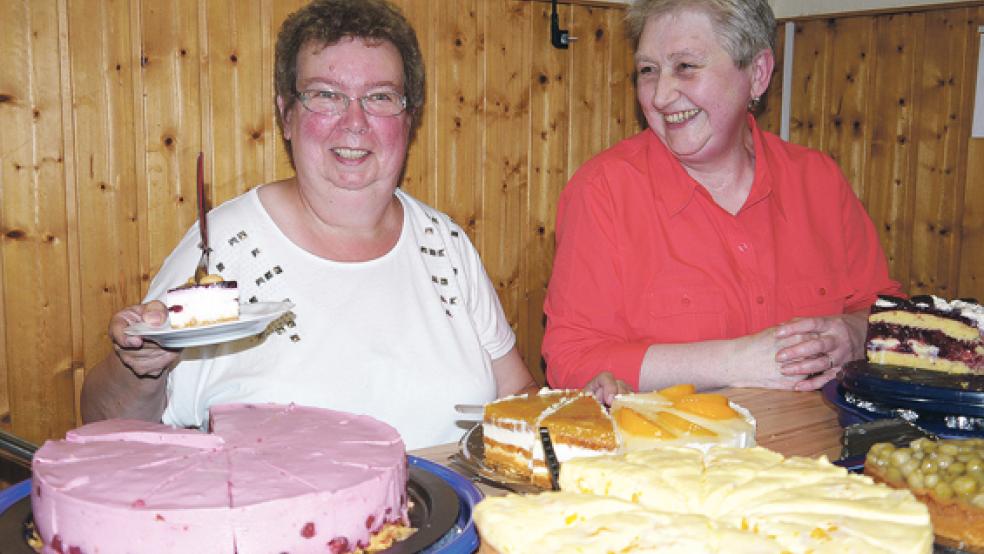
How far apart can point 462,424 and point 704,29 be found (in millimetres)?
1327

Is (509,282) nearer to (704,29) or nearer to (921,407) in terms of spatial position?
(704,29)

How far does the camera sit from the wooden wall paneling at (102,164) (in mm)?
3260

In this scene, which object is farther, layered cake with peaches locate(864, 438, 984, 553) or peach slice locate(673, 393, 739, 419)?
peach slice locate(673, 393, 739, 419)

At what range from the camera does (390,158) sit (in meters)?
2.27

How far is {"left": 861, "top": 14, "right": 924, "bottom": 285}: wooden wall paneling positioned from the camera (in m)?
4.57

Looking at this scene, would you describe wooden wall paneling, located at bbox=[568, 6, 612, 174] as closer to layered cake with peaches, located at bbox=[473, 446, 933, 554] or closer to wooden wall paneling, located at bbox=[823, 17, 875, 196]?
wooden wall paneling, located at bbox=[823, 17, 875, 196]

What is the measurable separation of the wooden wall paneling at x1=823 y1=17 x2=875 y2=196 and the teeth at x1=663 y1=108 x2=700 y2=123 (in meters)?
2.67

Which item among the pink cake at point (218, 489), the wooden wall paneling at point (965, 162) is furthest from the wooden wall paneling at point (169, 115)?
the wooden wall paneling at point (965, 162)

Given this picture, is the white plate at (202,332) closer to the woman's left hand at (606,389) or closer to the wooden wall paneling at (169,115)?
the woman's left hand at (606,389)

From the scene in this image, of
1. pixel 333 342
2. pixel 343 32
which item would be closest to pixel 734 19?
pixel 343 32

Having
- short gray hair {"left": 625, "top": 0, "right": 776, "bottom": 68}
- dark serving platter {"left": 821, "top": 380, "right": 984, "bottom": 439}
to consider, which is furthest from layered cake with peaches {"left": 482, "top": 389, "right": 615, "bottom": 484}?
short gray hair {"left": 625, "top": 0, "right": 776, "bottom": 68}

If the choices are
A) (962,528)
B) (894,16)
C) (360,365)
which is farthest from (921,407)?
(894,16)

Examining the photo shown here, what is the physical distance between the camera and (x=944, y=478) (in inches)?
49.4

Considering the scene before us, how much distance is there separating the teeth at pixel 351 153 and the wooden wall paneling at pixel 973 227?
3517 millimetres
